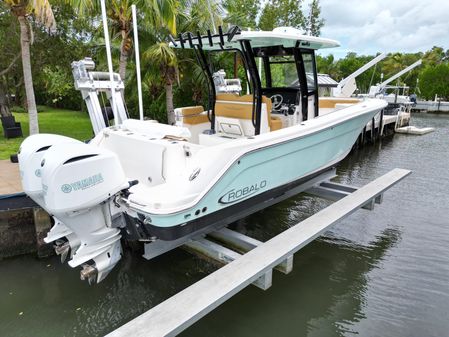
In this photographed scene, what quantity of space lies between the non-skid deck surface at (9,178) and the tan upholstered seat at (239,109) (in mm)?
2860

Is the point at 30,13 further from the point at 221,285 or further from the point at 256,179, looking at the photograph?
the point at 221,285

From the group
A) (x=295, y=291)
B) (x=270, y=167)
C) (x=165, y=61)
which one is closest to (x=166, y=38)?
(x=165, y=61)

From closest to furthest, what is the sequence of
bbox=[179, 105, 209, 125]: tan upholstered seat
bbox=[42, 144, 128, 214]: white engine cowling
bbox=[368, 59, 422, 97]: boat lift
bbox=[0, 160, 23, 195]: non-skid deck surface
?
1. bbox=[42, 144, 128, 214]: white engine cowling
2. bbox=[0, 160, 23, 195]: non-skid deck surface
3. bbox=[179, 105, 209, 125]: tan upholstered seat
4. bbox=[368, 59, 422, 97]: boat lift

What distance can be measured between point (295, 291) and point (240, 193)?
128 centimetres

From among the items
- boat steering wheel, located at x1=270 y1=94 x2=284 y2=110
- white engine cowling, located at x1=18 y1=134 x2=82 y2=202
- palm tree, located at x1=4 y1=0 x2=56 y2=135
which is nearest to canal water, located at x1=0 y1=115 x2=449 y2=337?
white engine cowling, located at x1=18 y1=134 x2=82 y2=202

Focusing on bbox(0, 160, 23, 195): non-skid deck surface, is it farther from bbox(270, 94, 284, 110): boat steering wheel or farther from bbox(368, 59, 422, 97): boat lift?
bbox(368, 59, 422, 97): boat lift

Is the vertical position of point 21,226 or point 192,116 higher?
point 192,116

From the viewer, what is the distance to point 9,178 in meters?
5.26

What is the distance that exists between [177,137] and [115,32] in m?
5.91

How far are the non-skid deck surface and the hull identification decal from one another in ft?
9.77

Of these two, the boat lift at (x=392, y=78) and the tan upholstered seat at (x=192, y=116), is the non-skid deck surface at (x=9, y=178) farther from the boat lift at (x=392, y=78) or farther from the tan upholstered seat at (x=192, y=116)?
the boat lift at (x=392, y=78)

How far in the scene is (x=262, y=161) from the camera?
3.61m

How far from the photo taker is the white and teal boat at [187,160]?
295cm

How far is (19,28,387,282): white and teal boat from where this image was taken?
9.66ft
